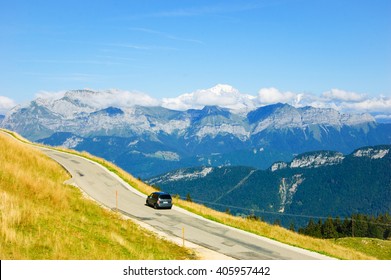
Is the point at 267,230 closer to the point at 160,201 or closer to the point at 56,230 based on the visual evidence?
the point at 160,201

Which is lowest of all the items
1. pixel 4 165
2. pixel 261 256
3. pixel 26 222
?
pixel 261 256

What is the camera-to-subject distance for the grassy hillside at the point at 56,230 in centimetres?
1531

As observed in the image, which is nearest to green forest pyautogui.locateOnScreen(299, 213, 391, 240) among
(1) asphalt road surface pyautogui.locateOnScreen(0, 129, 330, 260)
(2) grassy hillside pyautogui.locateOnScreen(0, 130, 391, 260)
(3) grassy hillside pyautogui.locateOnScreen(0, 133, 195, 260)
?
(2) grassy hillside pyautogui.locateOnScreen(0, 130, 391, 260)

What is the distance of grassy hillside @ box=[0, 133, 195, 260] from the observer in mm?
15312

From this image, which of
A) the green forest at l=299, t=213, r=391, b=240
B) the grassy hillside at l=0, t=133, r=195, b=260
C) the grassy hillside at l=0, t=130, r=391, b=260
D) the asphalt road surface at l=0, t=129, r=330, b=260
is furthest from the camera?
the green forest at l=299, t=213, r=391, b=240

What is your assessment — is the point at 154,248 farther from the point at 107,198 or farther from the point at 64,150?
the point at 64,150

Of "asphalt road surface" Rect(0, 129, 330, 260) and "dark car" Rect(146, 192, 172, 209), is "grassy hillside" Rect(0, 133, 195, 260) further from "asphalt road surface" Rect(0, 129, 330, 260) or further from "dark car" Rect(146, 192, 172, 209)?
"dark car" Rect(146, 192, 172, 209)

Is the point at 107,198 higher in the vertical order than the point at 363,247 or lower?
higher

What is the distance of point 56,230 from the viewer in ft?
57.3

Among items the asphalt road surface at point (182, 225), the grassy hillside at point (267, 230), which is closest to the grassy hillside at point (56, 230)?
the asphalt road surface at point (182, 225)

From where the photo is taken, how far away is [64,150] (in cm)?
7625

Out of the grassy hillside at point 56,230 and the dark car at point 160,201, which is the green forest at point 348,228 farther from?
the grassy hillside at point 56,230
